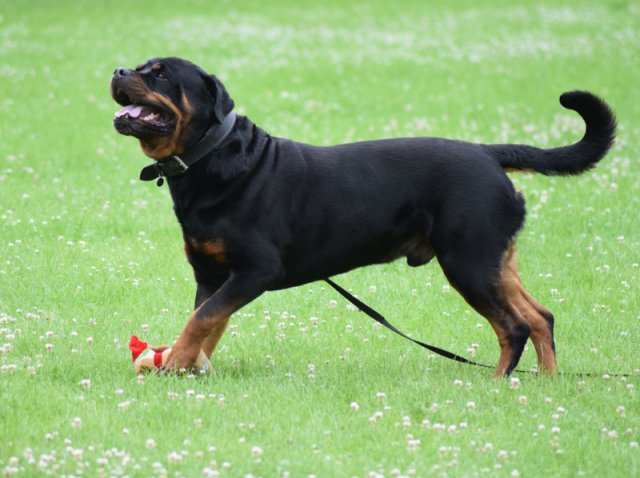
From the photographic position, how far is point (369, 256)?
6211 millimetres

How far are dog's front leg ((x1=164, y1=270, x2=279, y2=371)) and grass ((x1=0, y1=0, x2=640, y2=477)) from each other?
0.19 m

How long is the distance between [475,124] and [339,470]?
10.4 metres

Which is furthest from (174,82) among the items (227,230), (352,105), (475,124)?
(352,105)

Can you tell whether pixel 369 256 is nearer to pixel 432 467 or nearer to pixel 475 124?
pixel 432 467

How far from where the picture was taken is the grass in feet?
15.6

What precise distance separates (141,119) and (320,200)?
3.83 ft

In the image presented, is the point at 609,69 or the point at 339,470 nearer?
the point at 339,470

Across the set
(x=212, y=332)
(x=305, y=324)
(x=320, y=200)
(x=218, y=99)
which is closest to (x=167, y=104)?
(x=218, y=99)

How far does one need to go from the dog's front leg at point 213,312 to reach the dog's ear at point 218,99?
0.94 m

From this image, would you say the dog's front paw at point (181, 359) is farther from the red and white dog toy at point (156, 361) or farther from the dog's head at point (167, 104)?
the dog's head at point (167, 104)

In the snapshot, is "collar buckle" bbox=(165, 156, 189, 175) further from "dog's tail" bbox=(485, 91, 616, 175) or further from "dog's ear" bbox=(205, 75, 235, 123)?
"dog's tail" bbox=(485, 91, 616, 175)

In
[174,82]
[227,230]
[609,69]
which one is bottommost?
[609,69]

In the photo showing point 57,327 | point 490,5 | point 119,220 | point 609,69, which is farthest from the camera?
point 490,5

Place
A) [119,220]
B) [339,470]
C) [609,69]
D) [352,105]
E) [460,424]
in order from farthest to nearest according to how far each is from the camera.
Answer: [609,69] < [352,105] < [119,220] < [460,424] < [339,470]
